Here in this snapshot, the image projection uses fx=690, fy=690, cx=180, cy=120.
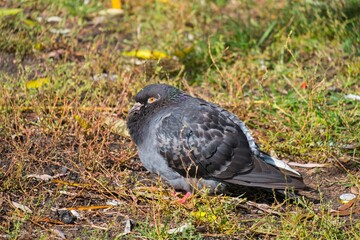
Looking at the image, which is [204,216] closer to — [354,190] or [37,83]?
[354,190]

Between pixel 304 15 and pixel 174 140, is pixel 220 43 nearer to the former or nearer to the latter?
pixel 304 15

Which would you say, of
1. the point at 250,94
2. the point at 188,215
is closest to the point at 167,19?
the point at 250,94

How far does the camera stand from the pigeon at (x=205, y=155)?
5.35 m

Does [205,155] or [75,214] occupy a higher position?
[205,155]

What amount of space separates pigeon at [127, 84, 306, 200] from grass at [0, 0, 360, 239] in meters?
0.18

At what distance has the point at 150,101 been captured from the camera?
19.2ft

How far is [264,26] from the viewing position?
8.48m

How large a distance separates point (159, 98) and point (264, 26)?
307 centimetres

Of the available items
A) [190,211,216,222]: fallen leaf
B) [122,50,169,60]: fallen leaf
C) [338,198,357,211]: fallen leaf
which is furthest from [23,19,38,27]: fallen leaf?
[338,198,357,211]: fallen leaf

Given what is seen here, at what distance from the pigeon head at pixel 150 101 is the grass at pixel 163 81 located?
1.01 ft

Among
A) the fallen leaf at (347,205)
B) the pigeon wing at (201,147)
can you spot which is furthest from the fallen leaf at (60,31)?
the fallen leaf at (347,205)

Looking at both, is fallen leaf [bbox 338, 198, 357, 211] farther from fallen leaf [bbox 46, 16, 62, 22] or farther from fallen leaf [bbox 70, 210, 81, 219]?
fallen leaf [bbox 46, 16, 62, 22]

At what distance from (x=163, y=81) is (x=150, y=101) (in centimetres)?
133

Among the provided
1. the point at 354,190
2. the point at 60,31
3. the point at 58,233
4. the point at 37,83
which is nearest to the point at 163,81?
the point at 37,83
